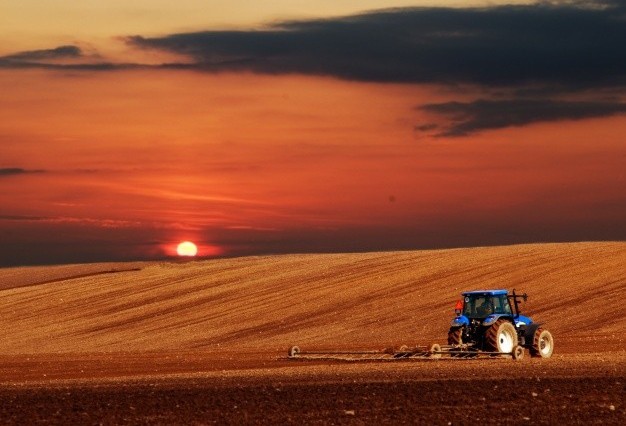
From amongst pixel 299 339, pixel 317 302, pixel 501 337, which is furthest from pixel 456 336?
pixel 317 302

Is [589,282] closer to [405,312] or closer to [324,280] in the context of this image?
[405,312]

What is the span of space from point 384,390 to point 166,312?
49.6m

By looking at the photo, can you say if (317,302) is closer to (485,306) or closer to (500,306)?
(485,306)

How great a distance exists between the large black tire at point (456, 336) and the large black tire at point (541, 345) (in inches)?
96.1

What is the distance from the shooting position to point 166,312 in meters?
77.0

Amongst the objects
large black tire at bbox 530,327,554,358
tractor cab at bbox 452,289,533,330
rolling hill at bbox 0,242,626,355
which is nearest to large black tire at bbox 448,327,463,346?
tractor cab at bbox 452,289,533,330

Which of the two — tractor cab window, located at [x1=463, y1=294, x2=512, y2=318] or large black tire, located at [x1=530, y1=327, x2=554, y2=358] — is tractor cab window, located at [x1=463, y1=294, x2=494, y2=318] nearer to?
tractor cab window, located at [x1=463, y1=294, x2=512, y2=318]

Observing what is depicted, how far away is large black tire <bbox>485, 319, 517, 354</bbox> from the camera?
3922cm

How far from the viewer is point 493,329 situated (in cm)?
3938

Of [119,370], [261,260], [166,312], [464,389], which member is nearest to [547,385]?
[464,389]

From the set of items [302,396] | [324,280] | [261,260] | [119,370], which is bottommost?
[302,396]

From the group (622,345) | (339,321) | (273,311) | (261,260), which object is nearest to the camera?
(622,345)

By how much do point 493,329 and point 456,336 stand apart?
4.33 ft

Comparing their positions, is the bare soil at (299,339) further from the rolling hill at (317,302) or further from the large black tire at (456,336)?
the large black tire at (456,336)
